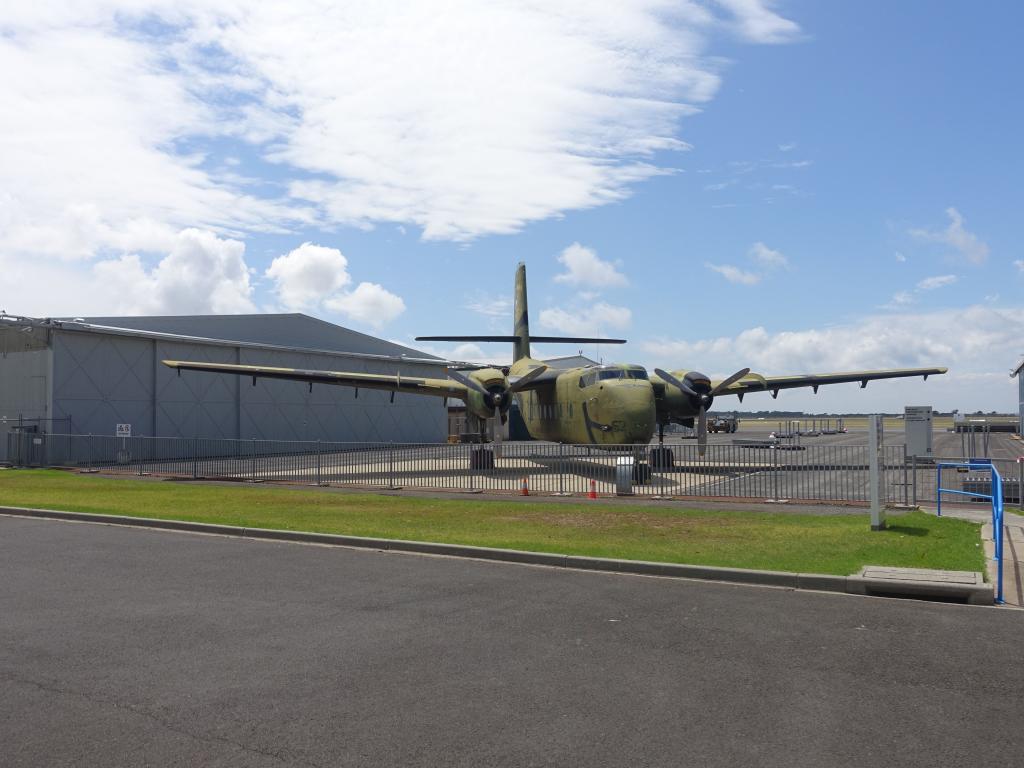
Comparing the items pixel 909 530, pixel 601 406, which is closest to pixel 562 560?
pixel 909 530

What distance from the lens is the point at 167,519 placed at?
15.6 meters

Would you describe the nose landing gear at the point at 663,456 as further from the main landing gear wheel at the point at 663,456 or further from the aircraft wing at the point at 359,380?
the aircraft wing at the point at 359,380

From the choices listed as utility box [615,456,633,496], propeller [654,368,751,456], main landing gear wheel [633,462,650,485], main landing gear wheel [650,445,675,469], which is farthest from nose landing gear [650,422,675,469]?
propeller [654,368,751,456]

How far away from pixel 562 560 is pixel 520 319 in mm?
28434

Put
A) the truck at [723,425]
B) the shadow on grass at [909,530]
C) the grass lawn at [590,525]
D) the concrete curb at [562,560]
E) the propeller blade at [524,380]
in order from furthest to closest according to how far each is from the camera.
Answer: the truck at [723,425] → the propeller blade at [524,380] → the shadow on grass at [909,530] → the grass lawn at [590,525] → the concrete curb at [562,560]

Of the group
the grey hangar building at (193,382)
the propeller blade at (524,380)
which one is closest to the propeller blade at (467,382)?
the propeller blade at (524,380)

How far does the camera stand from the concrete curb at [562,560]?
961 cm

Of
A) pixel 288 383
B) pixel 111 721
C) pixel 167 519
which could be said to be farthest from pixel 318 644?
pixel 288 383

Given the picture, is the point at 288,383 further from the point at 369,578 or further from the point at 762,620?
the point at 762,620

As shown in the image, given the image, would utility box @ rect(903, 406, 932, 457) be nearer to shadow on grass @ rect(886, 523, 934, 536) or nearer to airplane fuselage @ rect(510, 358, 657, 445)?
airplane fuselage @ rect(510, 358, 657, 445)

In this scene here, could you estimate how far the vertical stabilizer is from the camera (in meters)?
38.7

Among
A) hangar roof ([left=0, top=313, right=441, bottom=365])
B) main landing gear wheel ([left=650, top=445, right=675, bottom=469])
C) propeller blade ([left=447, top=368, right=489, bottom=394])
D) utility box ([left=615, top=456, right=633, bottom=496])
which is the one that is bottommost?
utility box ([left=615, top=456, right=633, bottom=496])

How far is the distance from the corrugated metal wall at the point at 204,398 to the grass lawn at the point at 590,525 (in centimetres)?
1495

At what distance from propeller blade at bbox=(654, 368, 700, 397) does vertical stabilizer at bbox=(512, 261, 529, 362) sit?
9.48 metres
